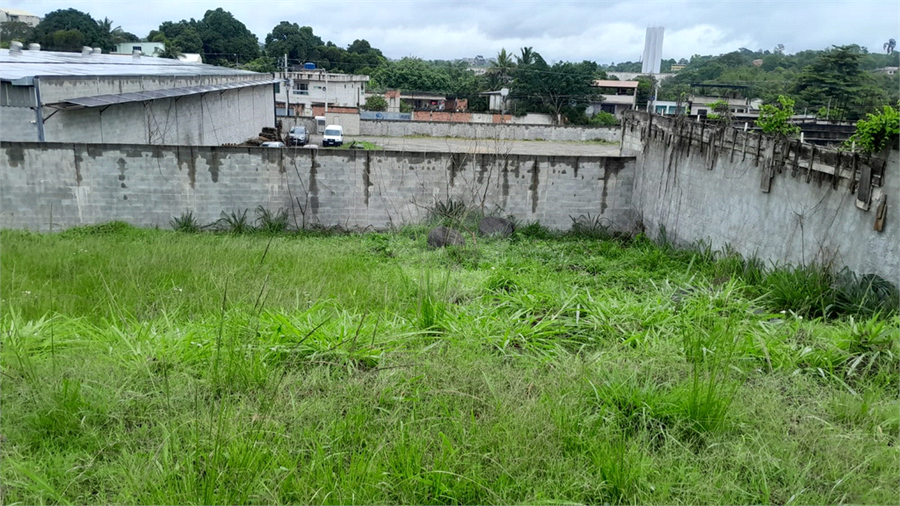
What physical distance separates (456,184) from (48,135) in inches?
294

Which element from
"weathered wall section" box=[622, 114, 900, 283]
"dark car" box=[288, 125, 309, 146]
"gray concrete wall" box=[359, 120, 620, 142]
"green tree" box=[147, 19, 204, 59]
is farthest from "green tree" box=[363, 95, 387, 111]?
"weathered wall section" box=[622, 114, 900, 283]

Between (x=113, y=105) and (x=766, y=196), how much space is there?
41.4 ft

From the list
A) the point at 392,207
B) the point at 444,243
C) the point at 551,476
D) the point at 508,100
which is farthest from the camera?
the point at 508,100

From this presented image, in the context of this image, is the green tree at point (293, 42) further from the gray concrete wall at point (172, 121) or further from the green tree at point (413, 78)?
the gray concrete wall at point (172, 121)

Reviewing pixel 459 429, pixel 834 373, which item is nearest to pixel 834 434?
pixel 834 373

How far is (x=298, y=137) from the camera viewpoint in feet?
84.4

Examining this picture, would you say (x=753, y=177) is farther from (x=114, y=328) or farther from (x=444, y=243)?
(x=114, y=328)

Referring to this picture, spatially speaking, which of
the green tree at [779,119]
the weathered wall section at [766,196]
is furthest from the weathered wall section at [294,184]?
the green tree at [779,119]

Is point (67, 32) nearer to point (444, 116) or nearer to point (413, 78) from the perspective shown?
point (444, 116)

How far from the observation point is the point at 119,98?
13.9 metres

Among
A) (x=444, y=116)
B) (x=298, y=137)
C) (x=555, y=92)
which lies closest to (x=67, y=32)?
(x=298, y=137)

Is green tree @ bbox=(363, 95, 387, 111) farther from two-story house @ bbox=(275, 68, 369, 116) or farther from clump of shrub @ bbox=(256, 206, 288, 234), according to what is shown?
clump of shrub @ bbox=(256, 206, 288, 234)

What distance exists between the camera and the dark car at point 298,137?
25.2 meters

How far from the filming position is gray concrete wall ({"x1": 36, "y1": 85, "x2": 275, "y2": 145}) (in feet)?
41.3
